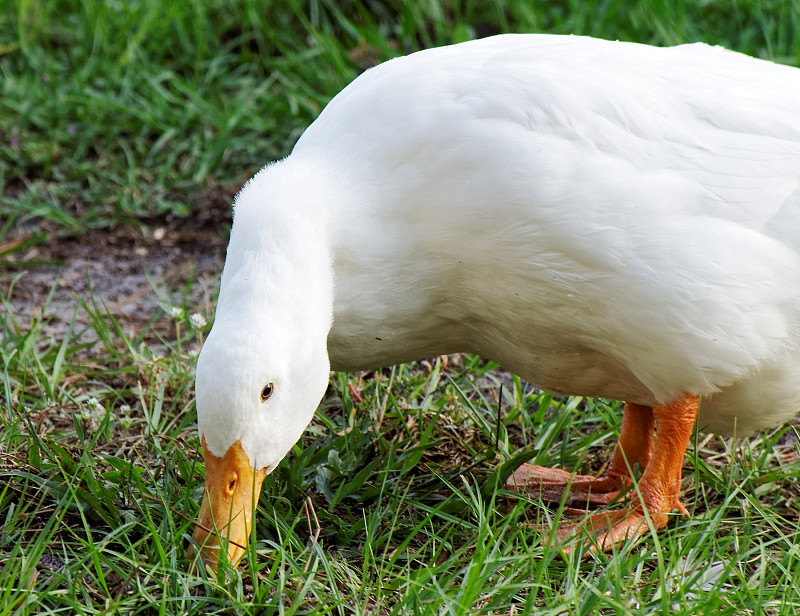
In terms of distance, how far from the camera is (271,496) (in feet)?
11.0

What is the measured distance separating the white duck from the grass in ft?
0.85

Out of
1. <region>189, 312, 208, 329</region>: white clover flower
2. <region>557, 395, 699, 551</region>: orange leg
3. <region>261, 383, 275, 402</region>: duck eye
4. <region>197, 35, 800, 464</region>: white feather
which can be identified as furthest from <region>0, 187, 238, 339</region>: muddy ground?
<region>557, 395, 699, 551</region>: orange leg

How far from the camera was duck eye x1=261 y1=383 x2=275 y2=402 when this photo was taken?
2.87 metres

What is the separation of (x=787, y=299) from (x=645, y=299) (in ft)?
1.43

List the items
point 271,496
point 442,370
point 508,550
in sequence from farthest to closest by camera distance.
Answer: point 442,370
point 271,496
point 508,550

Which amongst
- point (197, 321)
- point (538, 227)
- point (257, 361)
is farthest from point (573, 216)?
point (197, 321)

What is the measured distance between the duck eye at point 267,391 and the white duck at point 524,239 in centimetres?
1

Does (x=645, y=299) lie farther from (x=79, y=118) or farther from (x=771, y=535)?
(x=79, y=118)

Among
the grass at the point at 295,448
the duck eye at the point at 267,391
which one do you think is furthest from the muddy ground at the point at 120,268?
the duck eye at the point at 267,391

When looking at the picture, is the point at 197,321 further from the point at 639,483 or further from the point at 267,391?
the point at 639,483

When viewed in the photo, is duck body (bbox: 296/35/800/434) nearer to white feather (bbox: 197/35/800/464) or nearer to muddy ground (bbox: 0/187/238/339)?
white feather (bbox: 197/35/800/464)

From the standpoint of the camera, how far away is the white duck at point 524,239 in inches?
118

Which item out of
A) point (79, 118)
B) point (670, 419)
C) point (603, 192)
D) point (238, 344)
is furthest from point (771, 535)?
point (79, 118)

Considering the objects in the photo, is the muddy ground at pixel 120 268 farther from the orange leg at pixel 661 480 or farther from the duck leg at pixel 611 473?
the orange leg at pixel 661 480
